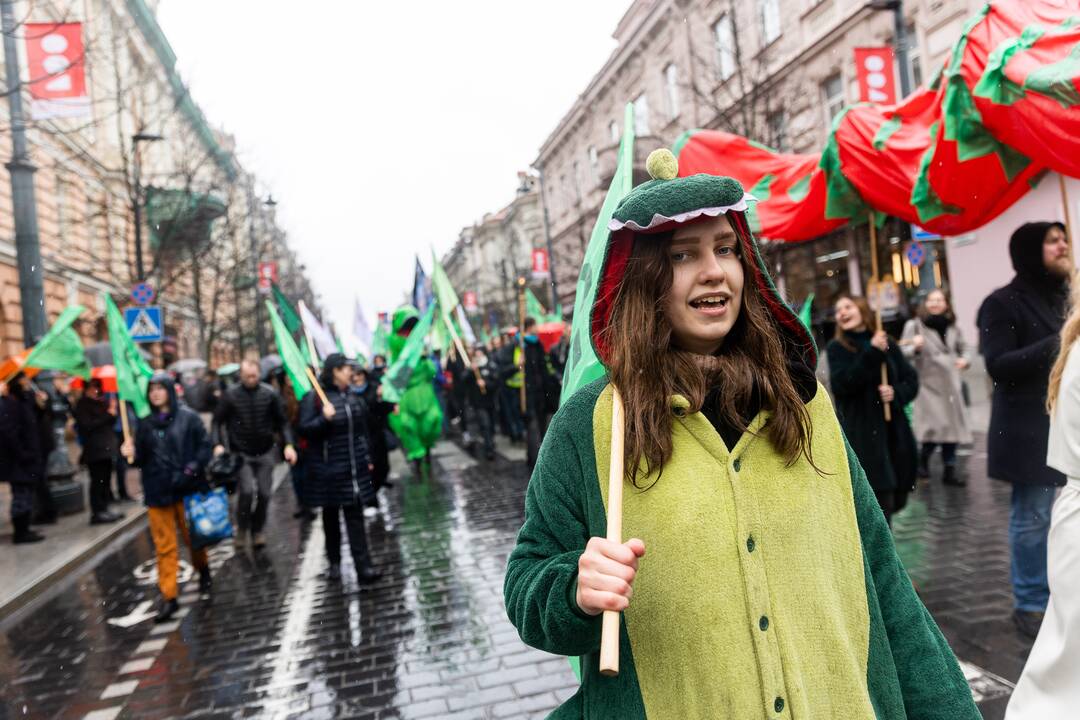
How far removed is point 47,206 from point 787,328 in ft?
77.0

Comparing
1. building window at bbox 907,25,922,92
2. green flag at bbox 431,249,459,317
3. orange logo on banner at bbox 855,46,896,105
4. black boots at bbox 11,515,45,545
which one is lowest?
black boots at bbox 11,515,45,545

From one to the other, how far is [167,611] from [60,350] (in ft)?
13.0

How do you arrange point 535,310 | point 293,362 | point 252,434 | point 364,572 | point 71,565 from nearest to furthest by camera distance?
1. point 364,572
2. point 293,362
3. point 71,565
4. point 252,434
5. point 535,310

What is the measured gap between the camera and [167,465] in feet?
21.9

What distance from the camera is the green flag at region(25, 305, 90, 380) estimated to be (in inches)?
348

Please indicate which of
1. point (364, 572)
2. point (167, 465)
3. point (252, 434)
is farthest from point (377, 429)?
point (167, 465)

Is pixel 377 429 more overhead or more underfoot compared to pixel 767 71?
more underfoot

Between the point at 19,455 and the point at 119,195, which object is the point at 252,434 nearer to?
the point at 19,455

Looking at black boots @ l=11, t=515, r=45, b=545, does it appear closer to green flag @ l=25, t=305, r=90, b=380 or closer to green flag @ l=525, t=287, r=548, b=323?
green flag @ l=25, t=305, r=90, b=380

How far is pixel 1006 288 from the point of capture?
4.54m

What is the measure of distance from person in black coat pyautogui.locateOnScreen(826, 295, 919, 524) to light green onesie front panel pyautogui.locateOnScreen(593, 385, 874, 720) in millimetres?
3887

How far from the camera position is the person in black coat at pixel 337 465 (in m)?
7.05

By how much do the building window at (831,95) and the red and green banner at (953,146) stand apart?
15.7 m

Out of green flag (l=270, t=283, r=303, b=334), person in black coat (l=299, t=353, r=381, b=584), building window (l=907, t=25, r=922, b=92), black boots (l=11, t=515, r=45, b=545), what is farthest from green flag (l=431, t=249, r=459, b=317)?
building window (l=907, t=25, r=922, b=92)
